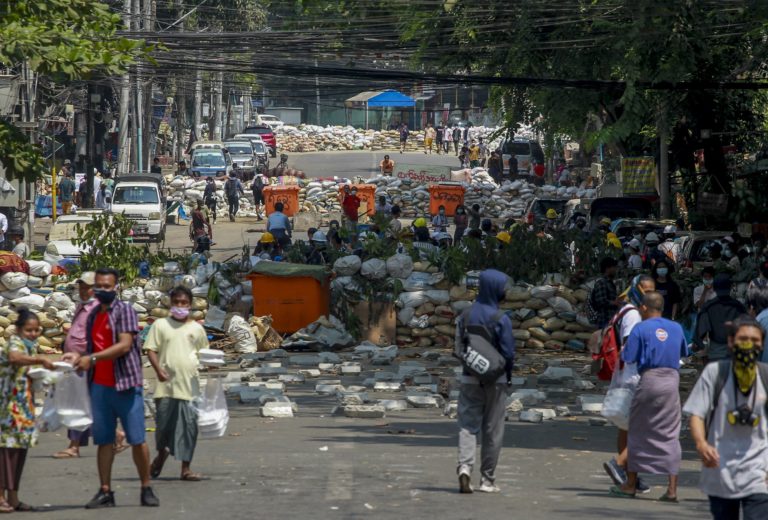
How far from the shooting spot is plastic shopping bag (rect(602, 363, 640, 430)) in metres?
9.31

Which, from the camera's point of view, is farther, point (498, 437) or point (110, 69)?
point (110, 69)

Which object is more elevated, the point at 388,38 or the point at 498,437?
the point at 388,38

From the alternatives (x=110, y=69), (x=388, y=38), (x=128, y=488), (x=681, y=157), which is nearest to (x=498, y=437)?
(x=128, y=488)

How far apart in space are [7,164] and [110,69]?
1.71m

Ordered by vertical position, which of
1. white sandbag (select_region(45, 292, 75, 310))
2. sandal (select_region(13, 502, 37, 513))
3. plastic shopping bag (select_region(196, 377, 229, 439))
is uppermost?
plastic shopping bag (select_region(196, 377, 229, 439))

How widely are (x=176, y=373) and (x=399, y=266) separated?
10848mm

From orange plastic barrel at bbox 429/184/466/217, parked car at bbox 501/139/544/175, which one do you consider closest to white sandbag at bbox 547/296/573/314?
orange plastic barrel at bbox 429/184/466/217

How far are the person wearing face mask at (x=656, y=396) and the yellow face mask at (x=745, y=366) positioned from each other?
245 cm

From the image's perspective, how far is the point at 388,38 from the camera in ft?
79.3

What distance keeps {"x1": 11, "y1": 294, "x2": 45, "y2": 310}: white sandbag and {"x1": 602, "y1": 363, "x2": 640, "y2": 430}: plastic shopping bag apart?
12.2 m

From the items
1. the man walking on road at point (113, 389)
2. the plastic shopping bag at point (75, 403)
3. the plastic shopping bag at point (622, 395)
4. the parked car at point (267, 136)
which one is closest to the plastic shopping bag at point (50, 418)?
the plastic shopping bag at point (75, 403)

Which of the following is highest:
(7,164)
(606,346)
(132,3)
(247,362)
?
(132,3)

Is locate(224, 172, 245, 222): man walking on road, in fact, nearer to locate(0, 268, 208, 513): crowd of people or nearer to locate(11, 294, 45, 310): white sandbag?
locate(11, 294, 45, 310): white sandbag

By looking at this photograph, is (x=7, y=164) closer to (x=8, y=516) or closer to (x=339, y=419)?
(x=339, y=419)
